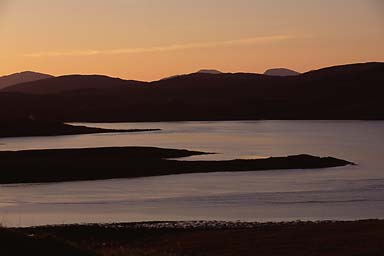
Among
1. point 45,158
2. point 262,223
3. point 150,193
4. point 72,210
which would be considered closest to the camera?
point 262,223

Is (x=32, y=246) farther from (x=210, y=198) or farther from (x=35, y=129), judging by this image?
(x=35, y=129)

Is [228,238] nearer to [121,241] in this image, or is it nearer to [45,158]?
[121,241]

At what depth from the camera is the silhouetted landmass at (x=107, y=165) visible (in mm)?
50500

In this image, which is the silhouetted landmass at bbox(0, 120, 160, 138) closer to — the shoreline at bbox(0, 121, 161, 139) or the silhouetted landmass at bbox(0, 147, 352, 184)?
the shoreline at bbox(0, 121, 161, 139)

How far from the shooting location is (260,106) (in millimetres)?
175625

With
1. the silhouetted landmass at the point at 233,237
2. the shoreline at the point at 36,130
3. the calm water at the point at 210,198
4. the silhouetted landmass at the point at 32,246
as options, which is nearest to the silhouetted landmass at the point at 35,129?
the shoreline at the point at 36,130

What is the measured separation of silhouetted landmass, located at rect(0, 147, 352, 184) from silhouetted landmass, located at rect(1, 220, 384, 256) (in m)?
21.9

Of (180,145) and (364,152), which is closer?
(364,152)

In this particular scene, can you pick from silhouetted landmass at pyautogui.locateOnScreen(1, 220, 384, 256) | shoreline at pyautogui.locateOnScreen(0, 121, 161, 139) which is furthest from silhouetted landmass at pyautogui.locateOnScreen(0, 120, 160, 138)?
silhouetted landmass at pyautogui.locateOnScreen(1, 220, 384, 256)

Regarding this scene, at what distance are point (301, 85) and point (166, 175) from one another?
14916 centimetres

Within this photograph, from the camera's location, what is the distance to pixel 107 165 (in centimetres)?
5431

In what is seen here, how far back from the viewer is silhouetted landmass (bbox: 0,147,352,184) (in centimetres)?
5050

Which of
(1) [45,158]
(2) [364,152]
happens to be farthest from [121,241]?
(2) [364,152]

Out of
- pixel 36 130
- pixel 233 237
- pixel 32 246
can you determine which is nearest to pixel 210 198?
pixel 233 237
